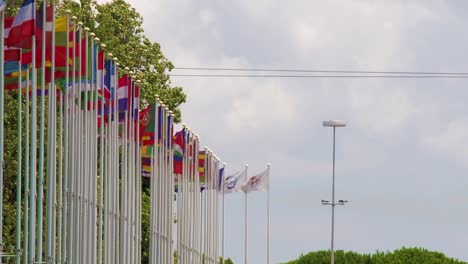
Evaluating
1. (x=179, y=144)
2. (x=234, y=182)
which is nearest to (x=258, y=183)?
(x=234, y=182)

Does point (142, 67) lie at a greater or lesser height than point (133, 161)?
greater

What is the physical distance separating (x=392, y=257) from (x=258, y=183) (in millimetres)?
17052

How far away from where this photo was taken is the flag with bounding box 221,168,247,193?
94.8 meters

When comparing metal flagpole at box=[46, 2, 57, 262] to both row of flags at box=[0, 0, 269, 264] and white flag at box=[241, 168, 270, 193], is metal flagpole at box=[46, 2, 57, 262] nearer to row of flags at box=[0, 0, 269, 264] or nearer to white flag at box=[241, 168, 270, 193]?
row of flags at box=[0, 0, 269, 264]

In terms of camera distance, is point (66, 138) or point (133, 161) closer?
point (66, 138)

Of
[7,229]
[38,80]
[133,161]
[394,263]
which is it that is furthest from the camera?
[394,263]

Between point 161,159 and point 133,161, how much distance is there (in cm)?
505

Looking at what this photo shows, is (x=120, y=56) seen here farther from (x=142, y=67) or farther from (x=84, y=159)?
(x=84, y=159)

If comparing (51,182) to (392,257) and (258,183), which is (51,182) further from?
(392,257)

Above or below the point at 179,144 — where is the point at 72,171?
below

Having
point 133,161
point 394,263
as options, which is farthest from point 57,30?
point 394,263

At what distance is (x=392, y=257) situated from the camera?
4508 inches

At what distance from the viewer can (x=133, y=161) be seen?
57.8 meters

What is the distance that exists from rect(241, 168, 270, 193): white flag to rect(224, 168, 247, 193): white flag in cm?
128
